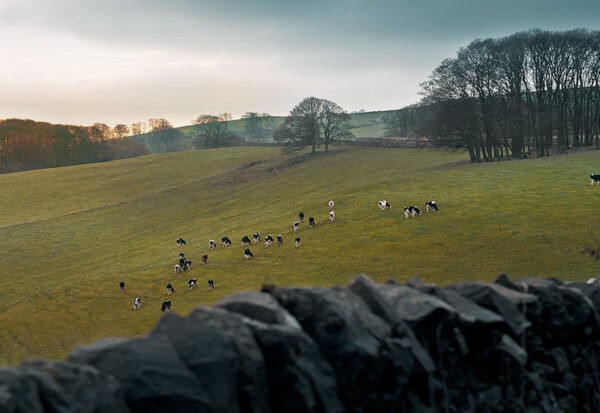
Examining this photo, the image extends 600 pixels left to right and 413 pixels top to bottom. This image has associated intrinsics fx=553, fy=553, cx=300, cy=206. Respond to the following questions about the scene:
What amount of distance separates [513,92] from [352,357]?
65.0m

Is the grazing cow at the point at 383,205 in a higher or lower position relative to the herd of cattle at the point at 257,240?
higher

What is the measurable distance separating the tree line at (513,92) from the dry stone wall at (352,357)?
183ft

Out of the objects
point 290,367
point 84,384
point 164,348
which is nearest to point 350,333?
point 290,367

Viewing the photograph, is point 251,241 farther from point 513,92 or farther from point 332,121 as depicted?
point 332,121

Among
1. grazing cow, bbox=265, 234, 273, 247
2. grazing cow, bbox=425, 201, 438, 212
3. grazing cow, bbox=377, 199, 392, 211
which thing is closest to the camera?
grazing cow, bbox=265, 234, 273, 247

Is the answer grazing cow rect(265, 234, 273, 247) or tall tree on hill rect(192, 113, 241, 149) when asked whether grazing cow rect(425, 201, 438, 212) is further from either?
tall tree on hill rect(192, 113, 241, 149)

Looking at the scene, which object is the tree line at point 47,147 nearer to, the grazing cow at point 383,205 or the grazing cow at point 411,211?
the grazing cow at point 383,205

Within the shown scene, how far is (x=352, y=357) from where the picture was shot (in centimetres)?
548

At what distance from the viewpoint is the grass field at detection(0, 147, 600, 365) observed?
27828mm

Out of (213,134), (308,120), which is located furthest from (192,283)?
(213,134)

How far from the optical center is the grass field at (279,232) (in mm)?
27828

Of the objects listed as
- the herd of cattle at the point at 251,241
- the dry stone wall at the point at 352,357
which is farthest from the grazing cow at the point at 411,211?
the dry stone wall at the point at 352,357

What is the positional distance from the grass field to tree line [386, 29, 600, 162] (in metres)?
5.00

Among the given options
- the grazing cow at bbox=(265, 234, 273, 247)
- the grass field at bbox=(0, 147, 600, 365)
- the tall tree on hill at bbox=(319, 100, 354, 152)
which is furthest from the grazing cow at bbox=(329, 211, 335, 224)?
the tall tree on hill at bbox=(319, 100, 354, 152)
